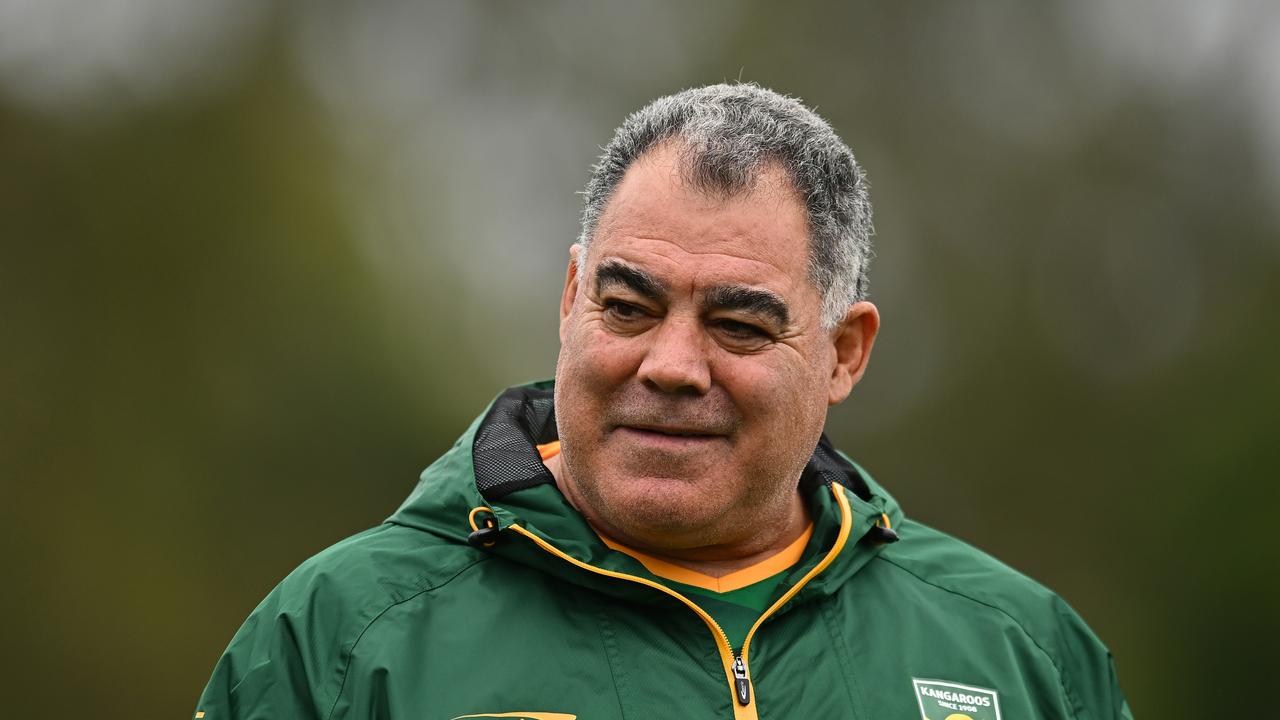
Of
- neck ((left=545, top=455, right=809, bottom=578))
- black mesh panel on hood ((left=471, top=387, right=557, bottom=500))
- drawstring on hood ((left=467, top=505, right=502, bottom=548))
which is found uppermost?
black mesh panel on hood ((left=471, top=387, right=557, bottom=500))

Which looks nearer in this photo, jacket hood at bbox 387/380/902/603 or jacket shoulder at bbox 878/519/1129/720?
jacket hood at bbox 387/380/902/603

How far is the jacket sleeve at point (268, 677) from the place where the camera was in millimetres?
2541

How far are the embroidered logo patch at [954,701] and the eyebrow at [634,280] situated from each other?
3.31 ft

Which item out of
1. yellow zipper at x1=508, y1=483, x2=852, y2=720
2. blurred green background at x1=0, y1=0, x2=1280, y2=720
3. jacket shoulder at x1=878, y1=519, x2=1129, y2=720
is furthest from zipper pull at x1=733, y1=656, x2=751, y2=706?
blurred green background at x1=0, y1=0, x2=1280, y2=720

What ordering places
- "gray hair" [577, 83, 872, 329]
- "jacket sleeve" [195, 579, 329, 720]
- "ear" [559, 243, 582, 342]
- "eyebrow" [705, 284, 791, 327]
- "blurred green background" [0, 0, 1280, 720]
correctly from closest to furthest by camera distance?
"jacket sleeve" [195, 579, 329, 720] → "eyebrow" [705, 284, 791, 327] → "gray hair" [577, 83, 872, 329] → "ear" [559, 243, 582, 342] → "blurred green background" [0, 0, 1280, 720]

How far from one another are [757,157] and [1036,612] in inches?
50.5

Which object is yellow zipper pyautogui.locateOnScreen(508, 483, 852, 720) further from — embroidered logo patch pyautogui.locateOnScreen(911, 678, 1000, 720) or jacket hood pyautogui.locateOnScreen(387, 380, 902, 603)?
embroidered logo patch pyautogui.locateOnScreen(911, 678, 1000, 720)

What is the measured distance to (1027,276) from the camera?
12945 mm

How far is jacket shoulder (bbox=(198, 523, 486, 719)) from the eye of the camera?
2553 mm

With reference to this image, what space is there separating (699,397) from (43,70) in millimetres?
9435

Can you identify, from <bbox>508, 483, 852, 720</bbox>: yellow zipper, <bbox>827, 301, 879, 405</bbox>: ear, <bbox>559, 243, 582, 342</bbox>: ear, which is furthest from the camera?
<bbox>827, 301, 879, 405</bbox>: ear

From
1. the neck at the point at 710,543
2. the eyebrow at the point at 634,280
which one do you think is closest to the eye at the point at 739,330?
the eyebrow at the point at 634,280

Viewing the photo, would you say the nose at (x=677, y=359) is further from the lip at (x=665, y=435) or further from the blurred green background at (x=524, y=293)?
the blurred green background at (x=524, y=293)

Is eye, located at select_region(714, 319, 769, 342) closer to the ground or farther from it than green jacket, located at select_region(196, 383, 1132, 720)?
farther from it
